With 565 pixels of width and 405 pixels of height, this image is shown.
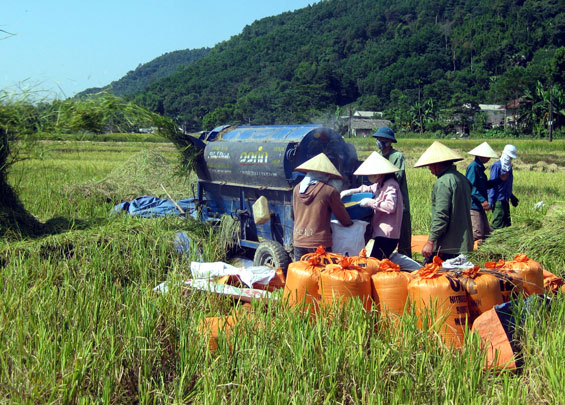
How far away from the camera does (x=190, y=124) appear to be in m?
52.6

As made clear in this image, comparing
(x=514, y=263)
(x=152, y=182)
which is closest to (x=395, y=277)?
(x=514, y=263)

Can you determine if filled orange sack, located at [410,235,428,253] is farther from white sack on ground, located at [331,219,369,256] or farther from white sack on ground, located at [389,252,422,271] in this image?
white sack on ground, located at [331,219,369,256]

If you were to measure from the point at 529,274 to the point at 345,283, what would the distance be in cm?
159

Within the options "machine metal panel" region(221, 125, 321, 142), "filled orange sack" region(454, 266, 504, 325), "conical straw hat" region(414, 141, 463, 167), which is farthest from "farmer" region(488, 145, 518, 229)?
"filled orange sack" region(454, 266, 504, 325)

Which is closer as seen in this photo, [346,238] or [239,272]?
[239,272]

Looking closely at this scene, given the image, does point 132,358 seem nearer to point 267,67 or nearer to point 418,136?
point 418,136

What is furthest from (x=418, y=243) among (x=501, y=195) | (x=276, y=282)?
(x=276, y=282)

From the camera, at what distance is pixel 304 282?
13.6 feet

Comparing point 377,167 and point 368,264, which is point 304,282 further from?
point 377,167

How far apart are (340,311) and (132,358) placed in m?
1.41

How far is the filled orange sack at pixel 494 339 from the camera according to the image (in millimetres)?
3447

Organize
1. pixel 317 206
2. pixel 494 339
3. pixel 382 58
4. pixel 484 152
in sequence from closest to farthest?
pixel 494 339
pixel 317 206
pixel 484 152
pixel 382 58

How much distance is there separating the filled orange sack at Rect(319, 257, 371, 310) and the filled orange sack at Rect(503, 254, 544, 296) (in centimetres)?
127

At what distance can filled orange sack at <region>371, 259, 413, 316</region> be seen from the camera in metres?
3.99
